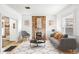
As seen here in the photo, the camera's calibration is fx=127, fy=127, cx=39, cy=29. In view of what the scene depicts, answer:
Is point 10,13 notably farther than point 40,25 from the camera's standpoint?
No

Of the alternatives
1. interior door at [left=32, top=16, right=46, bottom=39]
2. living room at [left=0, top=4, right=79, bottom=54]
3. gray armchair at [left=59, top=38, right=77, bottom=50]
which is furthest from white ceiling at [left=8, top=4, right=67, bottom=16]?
gray armchair at [left=59, top=38, right=77, bottom=50]

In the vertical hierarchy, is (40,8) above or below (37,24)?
above

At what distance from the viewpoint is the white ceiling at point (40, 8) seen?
116 inches

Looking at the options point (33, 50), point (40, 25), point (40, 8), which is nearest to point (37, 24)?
point (40, 25)

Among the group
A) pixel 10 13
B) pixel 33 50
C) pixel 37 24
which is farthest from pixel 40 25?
pixel 10 13

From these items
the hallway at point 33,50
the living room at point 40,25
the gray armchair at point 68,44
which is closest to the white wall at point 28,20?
the living room at point 40,25

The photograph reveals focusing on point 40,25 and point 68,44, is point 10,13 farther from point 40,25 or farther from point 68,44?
point 68,44

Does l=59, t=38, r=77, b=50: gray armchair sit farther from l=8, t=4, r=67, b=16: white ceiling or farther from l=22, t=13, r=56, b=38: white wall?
l=8, t=4, r=67, b=16: white ceiling

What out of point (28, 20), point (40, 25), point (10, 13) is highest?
point (10, 13)

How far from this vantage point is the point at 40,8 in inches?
119
